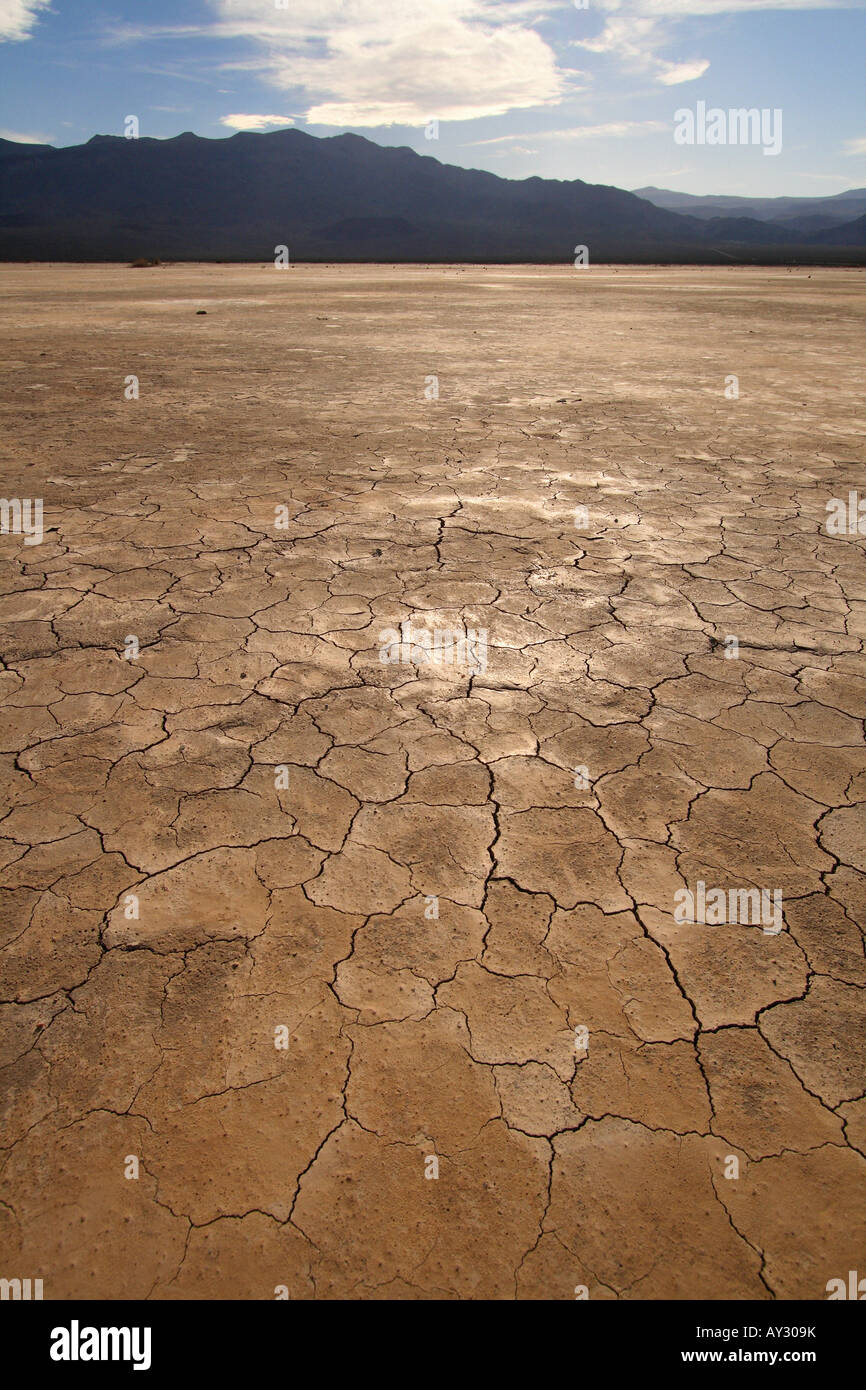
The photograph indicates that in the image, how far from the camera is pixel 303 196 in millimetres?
140750

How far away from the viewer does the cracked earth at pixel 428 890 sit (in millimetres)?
1274

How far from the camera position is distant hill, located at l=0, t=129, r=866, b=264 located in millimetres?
111562

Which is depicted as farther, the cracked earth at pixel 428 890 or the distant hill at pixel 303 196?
the distant hill at pixel 303 196

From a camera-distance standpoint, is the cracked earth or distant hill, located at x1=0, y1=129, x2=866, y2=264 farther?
distant hill, located at x1=0, y1=129, x2=866, y2=264

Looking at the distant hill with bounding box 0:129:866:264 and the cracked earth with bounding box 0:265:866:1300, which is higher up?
the distant hill with bounding box 0:129:866:264

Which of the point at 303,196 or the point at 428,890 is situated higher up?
the point at 303,196

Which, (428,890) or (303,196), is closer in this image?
(428,890)

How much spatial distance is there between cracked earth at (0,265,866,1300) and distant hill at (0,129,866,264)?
372 ft

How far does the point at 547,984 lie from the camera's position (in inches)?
65.6

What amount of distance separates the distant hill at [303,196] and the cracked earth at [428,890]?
11332cm

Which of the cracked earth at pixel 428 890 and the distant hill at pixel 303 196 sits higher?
the distant hill at pixel 303 196

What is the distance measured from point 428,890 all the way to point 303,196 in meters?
177

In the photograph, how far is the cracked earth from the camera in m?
1.27
